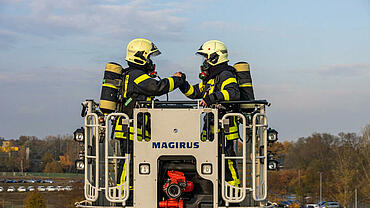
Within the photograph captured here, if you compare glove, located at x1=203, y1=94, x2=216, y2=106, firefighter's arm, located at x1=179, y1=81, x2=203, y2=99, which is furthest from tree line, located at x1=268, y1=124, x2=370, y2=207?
glove, located at x1=203, y1=94, x2=216, y2=106

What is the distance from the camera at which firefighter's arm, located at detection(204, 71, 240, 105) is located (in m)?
9.83

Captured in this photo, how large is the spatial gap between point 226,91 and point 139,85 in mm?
1516

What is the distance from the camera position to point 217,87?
34.6ft

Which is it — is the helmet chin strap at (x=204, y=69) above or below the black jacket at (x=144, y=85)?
above

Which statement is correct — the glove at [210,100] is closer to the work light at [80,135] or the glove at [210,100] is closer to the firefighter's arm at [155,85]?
the firefighter's arm at [155,85]

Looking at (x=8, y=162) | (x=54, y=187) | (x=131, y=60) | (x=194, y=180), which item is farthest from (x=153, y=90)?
(x=8, y=162)

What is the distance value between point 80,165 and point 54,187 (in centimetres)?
13092

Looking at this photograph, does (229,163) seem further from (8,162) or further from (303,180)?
(8,162)

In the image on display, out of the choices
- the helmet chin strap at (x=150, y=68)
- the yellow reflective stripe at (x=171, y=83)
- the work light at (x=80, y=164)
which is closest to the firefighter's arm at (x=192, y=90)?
the helmet chin strap at (x=150, y=68)

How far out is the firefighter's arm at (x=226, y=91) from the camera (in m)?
9.83

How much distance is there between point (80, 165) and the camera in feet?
32.7

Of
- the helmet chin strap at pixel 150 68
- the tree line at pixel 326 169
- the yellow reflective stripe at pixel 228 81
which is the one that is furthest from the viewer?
the tree line at pixel 326 169

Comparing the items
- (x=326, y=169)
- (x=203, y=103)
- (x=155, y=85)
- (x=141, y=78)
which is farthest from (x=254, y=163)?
(x=326, y=169)

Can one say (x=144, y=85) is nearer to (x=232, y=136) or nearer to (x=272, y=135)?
(x=232, y=136)
